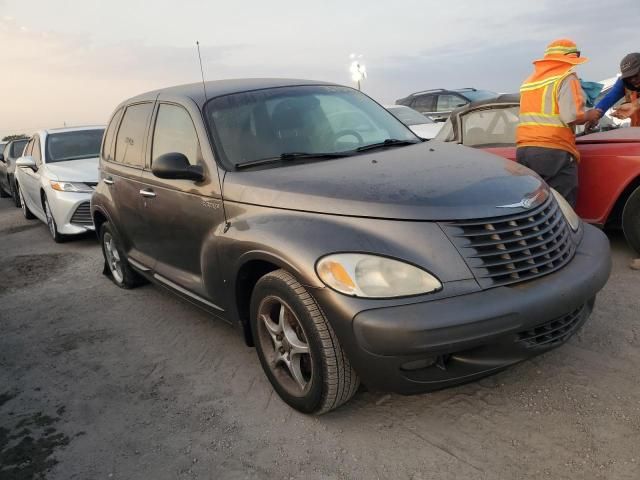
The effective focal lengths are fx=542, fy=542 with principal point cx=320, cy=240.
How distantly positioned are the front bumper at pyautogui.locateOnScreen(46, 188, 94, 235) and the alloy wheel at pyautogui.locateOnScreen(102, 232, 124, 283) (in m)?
1.96

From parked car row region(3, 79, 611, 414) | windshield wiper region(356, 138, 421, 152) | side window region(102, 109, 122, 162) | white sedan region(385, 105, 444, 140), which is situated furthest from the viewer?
white sedan region(385, 105, 444, 140)

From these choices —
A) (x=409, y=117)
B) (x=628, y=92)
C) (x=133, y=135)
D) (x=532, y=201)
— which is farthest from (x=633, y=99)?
(x=133, y=135)

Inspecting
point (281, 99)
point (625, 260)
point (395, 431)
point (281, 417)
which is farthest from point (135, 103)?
point (625, 260)

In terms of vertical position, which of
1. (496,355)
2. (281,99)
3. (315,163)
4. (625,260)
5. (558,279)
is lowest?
(625,260)

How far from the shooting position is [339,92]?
399cm

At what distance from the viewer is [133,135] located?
4.33m

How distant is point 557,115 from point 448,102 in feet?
26.7

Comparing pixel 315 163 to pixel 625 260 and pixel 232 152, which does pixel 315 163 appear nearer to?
pixel 232 152

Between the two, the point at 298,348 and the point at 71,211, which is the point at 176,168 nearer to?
the point at 298,348

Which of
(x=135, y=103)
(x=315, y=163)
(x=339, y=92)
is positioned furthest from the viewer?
(x=135, y=103)

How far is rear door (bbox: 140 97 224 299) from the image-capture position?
318cm

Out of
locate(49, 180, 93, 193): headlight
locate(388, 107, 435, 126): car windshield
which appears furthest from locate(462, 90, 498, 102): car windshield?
locate(49, 180, 93, 193): headlight

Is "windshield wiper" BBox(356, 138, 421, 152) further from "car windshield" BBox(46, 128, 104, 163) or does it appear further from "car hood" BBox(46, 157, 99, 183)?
"car windshield" BBox(46, 128, 104, 163)

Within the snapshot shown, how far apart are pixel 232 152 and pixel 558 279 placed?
191 cm
